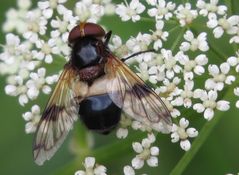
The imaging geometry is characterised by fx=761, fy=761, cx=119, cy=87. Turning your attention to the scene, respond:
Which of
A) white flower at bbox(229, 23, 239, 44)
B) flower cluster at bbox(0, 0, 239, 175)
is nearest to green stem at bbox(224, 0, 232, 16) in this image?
flower cluster at bbox(0, 0, 239, 175)

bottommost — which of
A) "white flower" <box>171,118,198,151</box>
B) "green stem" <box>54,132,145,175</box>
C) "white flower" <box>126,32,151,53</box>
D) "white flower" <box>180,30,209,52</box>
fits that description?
"green stem" <box>54,132,145,175</box>

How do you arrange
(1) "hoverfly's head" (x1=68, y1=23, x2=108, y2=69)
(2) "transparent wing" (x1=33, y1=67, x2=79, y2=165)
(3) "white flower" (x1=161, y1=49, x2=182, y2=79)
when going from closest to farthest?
(2) "transparent wing" (x1=33, y1=67, x2=79, y2=165), (1) "hoverfly's head" (x1=68, y1=23, x2=108, y2=69), (3) "white flower" (x1=161, y1=49, x2=182, y2=79)

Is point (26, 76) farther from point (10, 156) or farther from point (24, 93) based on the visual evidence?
point (10, 156)

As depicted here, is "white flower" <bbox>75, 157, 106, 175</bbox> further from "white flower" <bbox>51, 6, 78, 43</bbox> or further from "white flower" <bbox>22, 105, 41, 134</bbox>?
"white flower" <bbox>51, 6, 78, 43</bbox>

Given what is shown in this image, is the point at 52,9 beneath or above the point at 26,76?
above

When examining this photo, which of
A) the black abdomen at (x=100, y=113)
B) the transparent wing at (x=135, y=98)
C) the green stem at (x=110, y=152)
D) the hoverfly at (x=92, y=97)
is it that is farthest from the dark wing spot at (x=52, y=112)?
the green stem at (x=110, y=152)

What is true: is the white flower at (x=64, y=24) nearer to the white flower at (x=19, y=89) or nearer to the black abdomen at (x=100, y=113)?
the white flower at (x=19, y=89)

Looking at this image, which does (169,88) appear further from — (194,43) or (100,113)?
(100,113)

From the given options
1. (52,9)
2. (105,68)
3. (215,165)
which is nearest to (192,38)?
(105,68)
